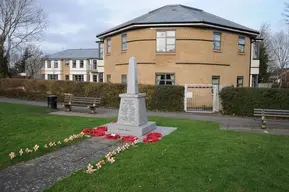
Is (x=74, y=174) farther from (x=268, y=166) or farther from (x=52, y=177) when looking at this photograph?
(x=268, y=166)

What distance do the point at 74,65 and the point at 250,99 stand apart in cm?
4986

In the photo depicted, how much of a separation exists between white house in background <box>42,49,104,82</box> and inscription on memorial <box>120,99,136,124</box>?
157 feet

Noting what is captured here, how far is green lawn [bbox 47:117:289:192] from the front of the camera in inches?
164

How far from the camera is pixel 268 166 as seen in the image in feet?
17.3

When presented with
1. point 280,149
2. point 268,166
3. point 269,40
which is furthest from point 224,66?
point 269,40

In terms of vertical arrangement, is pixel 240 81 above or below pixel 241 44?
below

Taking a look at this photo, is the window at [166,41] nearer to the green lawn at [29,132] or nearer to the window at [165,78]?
the window at [165,78]

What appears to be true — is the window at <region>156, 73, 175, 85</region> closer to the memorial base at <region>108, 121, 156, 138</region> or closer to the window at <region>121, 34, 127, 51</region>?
the window at <region>121, 34, 127, 51</region>

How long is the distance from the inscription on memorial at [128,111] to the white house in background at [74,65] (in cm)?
4773

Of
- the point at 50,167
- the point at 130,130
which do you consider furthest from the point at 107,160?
the point at 130,130

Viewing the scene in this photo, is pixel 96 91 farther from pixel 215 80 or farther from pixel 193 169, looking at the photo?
pixel 193 169

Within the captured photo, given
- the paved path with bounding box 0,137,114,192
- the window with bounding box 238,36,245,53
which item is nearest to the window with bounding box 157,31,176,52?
the window with bounding box 238,36,245,53

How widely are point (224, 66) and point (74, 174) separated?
1714 cm

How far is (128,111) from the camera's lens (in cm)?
834
